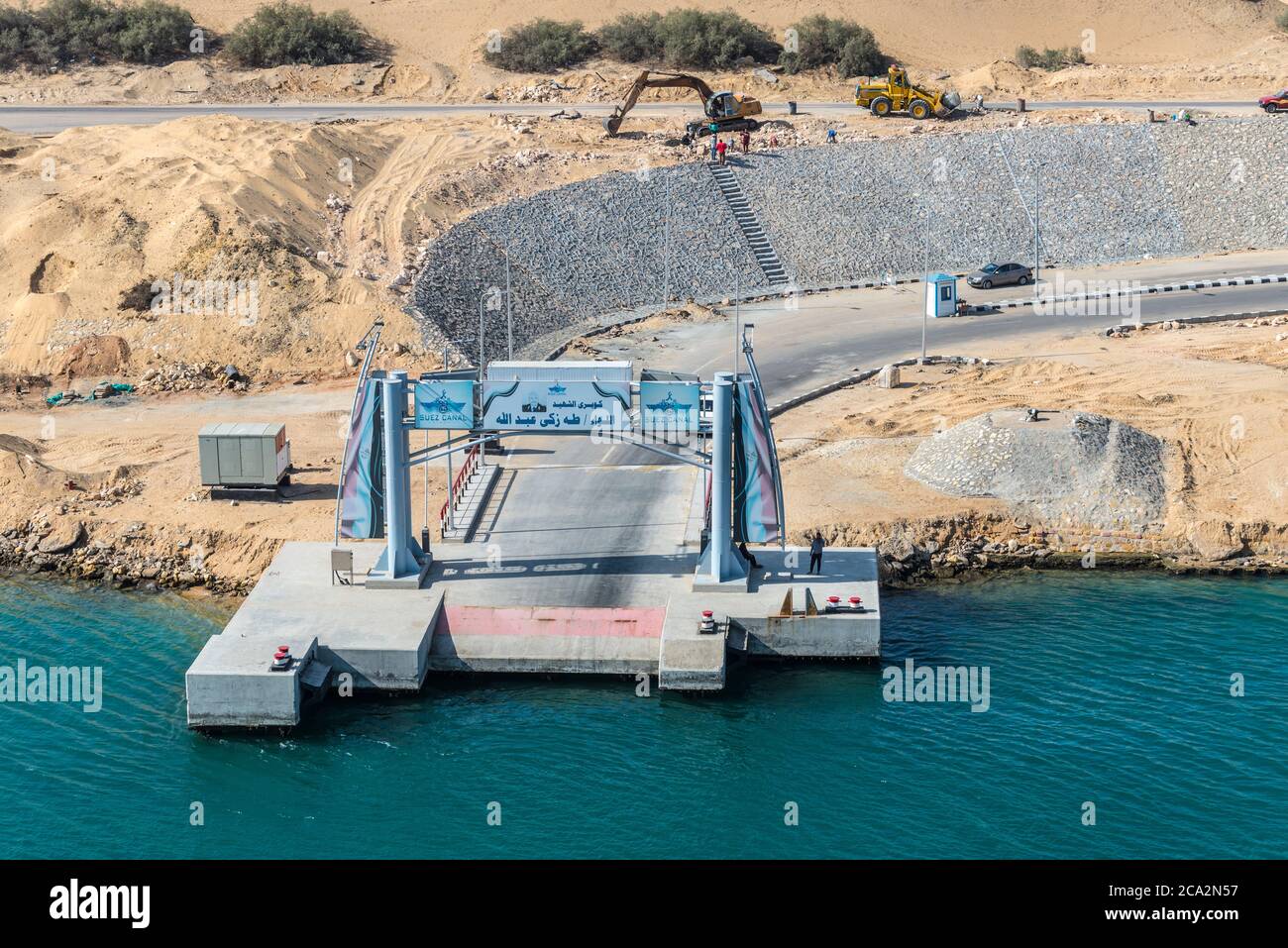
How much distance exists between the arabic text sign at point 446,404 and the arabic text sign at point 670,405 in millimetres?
4179

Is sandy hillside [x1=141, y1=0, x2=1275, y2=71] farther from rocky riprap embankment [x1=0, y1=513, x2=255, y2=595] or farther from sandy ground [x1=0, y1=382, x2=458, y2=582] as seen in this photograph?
rocky riprap embankment [x1=0, y1=513, x2=255, y2=595]

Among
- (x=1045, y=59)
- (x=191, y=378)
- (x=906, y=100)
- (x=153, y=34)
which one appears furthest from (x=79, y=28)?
(x=1045, y=59)

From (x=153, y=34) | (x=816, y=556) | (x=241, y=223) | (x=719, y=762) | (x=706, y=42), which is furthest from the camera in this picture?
(x=706, y=42)

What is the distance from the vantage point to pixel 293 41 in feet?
302

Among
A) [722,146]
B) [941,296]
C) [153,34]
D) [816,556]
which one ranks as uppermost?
[153,34]

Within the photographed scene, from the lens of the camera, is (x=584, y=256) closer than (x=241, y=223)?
No

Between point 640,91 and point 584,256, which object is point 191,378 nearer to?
point 584,256

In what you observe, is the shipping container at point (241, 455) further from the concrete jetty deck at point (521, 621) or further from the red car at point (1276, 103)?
the red car at point (1276, 103)

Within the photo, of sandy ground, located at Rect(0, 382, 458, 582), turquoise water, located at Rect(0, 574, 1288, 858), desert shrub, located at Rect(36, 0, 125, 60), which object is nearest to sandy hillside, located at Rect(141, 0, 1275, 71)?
desert shrub, located at Rect(36, 0, 125, 60)

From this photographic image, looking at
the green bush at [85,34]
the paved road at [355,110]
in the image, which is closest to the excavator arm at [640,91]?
the paved road at [355,110]

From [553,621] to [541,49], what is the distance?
6004 centimetres

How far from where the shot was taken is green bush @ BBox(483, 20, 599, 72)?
9181 cm

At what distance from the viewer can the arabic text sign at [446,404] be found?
38.7 metres

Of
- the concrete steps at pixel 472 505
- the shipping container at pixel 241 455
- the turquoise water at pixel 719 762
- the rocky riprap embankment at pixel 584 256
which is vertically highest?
the rocky riprap embankment at pixel 584 256
